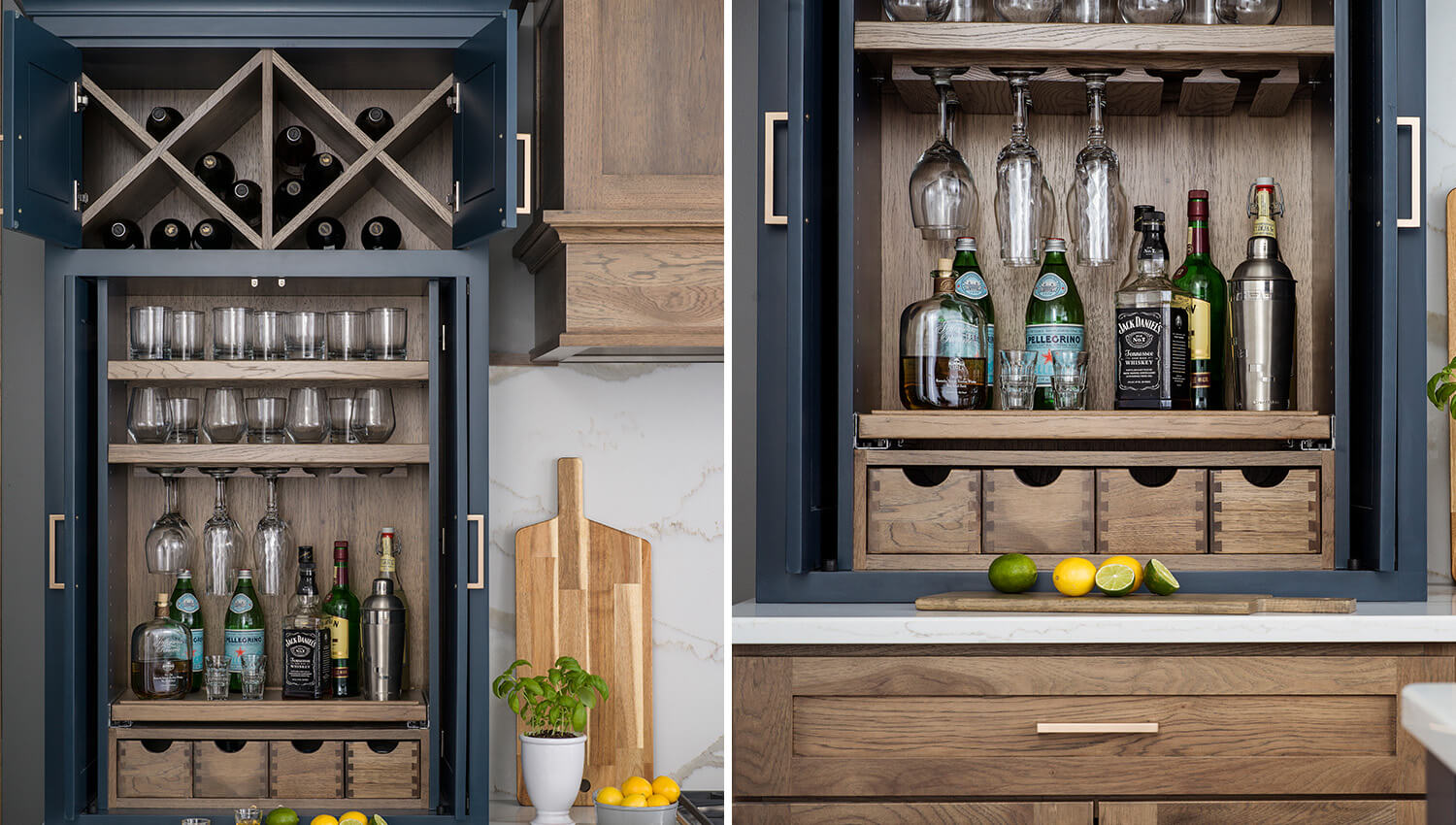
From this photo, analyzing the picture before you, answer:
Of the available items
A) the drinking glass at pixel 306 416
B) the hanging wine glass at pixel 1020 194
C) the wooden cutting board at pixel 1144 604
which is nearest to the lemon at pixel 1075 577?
the wooden cutting board at pixel 1144 604

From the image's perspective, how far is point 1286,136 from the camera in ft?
7.12

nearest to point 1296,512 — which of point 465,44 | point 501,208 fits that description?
point 501,208

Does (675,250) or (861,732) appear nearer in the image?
(861,732)

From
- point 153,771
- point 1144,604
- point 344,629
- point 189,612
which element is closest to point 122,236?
point 189,612

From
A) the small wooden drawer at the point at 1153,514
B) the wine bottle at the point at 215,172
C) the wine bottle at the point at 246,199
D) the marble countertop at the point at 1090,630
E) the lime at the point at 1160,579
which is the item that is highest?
the wine bottle at the point at 215,172

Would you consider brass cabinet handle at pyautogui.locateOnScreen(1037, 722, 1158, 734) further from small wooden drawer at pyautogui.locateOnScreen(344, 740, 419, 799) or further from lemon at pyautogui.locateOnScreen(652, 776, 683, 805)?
small wooden drawer at pyautogui.locateOnScreen(344, 740, 419, 799)

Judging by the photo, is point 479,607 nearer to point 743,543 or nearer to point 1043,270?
point 743,543

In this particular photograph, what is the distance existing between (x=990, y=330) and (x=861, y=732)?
72 centimetres

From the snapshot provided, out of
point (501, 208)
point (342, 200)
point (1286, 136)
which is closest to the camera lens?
point (501, 208)

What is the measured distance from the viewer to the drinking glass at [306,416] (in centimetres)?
232

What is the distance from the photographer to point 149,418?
231 cm

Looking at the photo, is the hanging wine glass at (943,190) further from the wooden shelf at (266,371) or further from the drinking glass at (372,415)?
the drinking glass at (372,415)

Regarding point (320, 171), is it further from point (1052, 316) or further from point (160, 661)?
point (1052, 316)

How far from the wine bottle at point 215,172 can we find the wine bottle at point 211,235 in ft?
0.25
